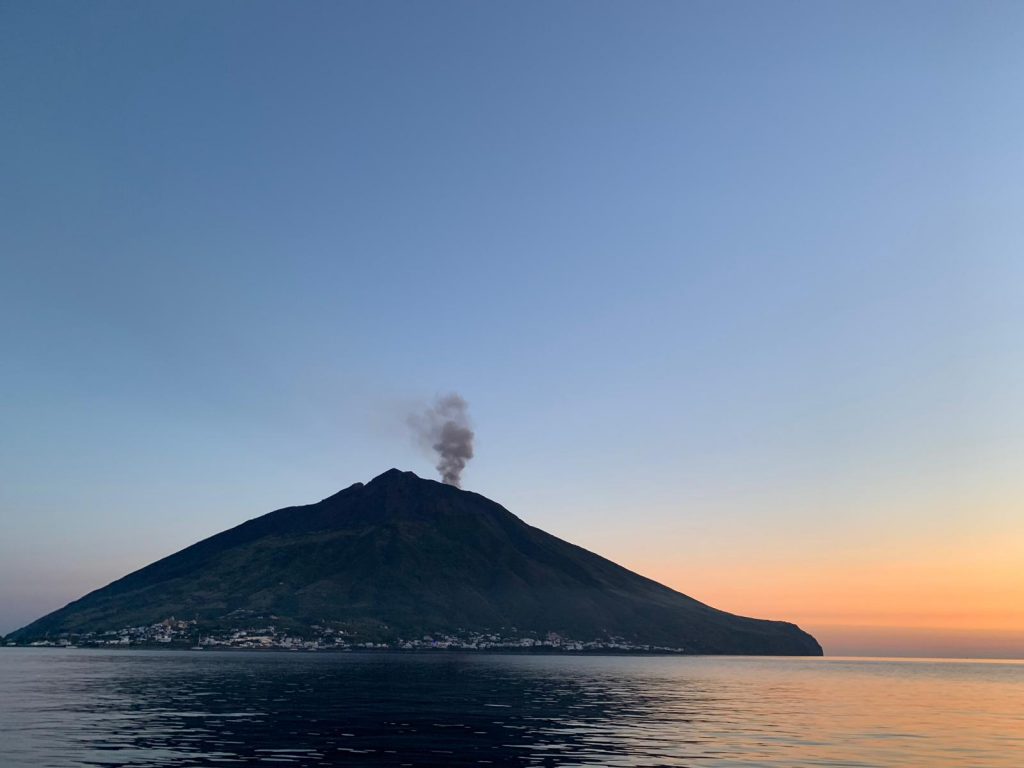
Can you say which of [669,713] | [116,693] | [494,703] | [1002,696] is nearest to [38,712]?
[116,693]

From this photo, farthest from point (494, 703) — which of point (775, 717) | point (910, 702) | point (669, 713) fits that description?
point (910, 702)

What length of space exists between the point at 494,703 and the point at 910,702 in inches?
2500

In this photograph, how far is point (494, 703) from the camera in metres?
92.4

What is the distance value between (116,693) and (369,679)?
143 ft

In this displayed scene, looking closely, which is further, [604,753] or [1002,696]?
[1002,696]

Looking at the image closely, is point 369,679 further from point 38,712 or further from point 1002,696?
point 1002,696

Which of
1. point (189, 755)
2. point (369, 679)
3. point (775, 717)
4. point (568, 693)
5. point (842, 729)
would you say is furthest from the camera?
point (369, 679)

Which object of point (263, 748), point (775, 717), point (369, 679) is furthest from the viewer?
point (369, 679)

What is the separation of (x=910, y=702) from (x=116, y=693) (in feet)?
338

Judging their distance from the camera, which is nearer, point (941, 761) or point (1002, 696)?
point (941, 761)

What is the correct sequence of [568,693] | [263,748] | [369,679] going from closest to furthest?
[263,748] → [568,693] → [369,679]

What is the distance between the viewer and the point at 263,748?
179ft

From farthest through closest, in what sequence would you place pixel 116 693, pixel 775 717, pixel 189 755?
pixel 116 693, pixel 775 717, pixel 189 755

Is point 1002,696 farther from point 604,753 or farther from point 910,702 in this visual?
point 604,753
